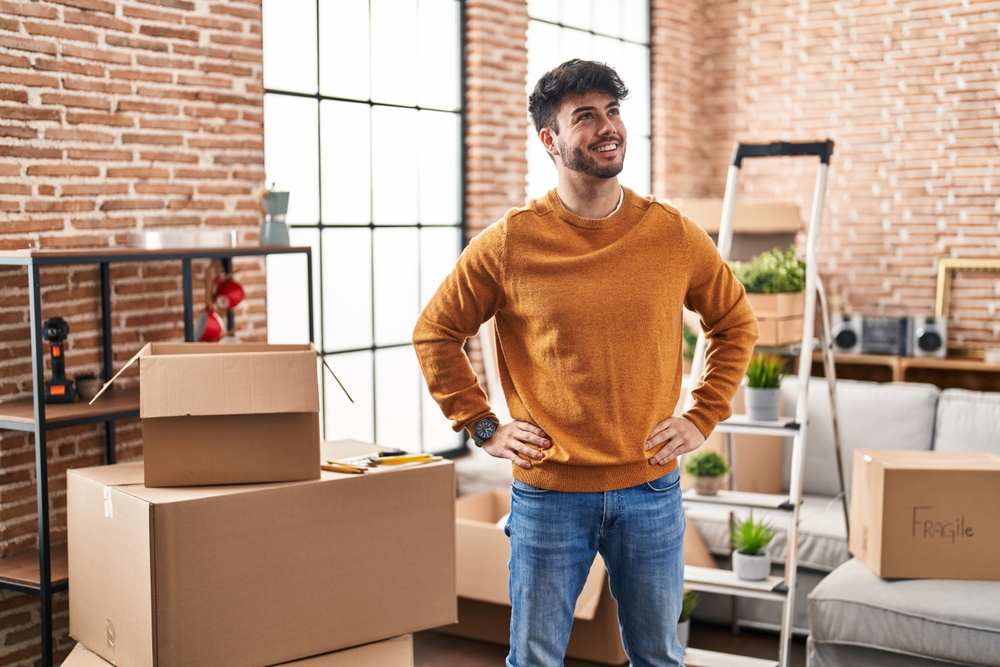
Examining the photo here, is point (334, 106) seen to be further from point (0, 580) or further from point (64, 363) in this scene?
point (0, 580)

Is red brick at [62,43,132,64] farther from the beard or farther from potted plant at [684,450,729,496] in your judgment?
potted plant at [684,450,729,496]

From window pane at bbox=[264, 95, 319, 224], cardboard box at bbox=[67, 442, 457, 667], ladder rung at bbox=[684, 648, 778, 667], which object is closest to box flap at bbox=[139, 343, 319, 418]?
cardboard box at bbox=[67, 442, 457, 667]

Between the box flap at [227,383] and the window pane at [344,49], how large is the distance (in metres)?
2.01

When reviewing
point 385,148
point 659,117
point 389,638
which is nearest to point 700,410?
point 389,638

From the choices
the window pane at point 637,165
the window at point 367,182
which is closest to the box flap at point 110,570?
the window at point 367,182

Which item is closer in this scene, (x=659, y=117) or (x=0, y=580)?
(x=0, y=580)

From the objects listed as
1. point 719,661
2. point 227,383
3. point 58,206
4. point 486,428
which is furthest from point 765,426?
point 58,206

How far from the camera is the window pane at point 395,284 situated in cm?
422

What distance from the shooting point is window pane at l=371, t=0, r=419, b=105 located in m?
4.15

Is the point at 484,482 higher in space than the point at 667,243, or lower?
lower

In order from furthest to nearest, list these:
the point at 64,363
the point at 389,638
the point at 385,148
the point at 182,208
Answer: the point at 385,148 < the point at 182,208 < the point at 64,363 < the point at 389,638

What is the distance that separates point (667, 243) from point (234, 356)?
0.95 meters

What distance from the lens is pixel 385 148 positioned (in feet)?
13.9

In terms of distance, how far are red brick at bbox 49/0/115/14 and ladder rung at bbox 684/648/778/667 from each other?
2552mm
